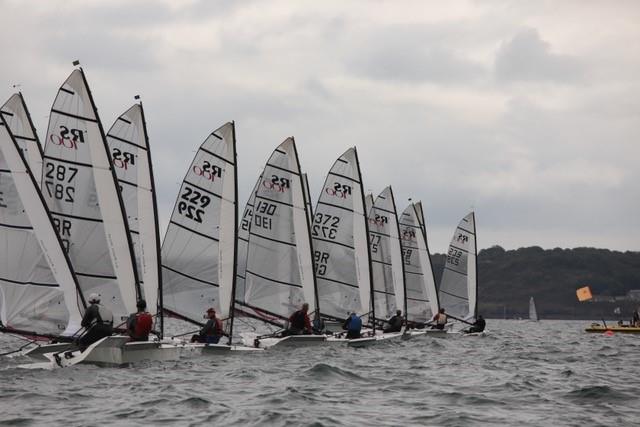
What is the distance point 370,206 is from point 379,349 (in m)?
19.1

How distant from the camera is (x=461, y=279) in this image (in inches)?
2076

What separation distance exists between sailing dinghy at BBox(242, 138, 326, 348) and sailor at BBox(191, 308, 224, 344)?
6.07 metres

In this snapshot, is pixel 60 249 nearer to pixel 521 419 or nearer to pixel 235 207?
pixel 235 207

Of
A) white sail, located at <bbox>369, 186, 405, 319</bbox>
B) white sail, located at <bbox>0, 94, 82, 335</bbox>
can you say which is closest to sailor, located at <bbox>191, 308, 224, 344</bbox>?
white sail, located at <bbox>0, 94, 82, 335</bbox>

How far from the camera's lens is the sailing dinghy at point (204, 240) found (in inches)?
1135

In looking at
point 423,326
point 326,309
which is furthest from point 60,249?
point 423,326

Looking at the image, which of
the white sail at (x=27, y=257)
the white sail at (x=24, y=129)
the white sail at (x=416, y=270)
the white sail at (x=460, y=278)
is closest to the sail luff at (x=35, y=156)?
the white sail at (x=24, y=129)

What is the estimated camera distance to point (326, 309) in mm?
36406

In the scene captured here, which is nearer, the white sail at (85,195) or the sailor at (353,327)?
the white sail at (85,195)

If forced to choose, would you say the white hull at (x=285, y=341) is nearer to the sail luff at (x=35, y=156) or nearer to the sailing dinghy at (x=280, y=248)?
the sailing dinghy at (x=280, y=248)

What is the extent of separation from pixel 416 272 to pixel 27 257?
96.9ft

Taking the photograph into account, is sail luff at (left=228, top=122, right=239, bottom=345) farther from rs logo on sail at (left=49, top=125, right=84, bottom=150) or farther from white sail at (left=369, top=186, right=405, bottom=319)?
white sail at (left=369, top=186, right=405, bottom=319)

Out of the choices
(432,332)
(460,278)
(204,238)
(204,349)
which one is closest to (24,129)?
(204,238)

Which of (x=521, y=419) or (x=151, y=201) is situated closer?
(x=521, y=419)
